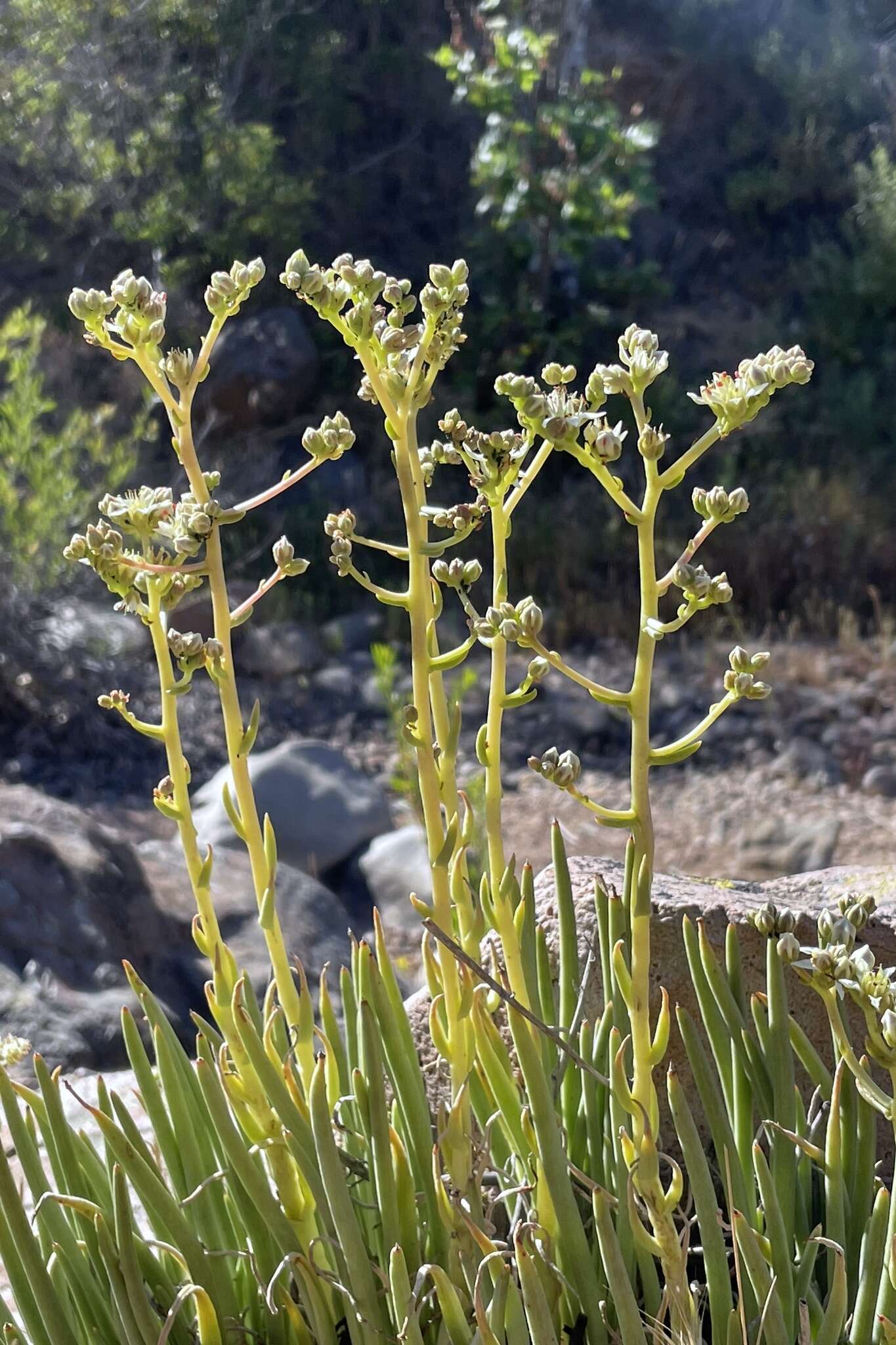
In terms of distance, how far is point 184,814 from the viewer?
0.98 metres

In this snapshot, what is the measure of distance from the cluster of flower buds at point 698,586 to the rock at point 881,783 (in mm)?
4595

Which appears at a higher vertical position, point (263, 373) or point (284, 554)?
point (263, 373)

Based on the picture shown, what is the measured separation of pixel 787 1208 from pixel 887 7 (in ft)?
42.1

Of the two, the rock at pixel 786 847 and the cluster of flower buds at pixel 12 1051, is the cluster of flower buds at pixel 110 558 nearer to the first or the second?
the cluster of flower buds at pixel 12 1051

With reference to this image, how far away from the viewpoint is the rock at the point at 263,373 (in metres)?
7.93

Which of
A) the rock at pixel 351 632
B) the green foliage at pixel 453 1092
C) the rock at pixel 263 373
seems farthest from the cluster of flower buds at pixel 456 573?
the rock at pixel 263 373

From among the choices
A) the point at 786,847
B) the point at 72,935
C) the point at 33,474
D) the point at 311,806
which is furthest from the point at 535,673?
the point at 33,474

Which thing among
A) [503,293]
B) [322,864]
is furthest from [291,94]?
[322,864]

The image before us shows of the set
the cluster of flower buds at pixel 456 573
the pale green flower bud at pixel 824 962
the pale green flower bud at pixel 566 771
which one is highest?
the cluster of flower buds at pixel 456 573

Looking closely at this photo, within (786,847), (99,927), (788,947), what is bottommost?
(786,847)

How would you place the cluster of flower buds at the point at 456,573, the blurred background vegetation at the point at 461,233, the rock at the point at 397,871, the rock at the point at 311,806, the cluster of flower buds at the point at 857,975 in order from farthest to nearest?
1. the blurred background vegetation at the point at 461,233
2. the rock at the point at 311,806
3. the rock at the point at 397,871
4. the cluster of flower buds at the point at 456,573
5. the cluster of flower buds at the point at 857,975

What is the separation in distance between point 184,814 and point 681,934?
0.64 meters

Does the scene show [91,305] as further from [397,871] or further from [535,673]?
[397,871]

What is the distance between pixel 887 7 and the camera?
11.5m
